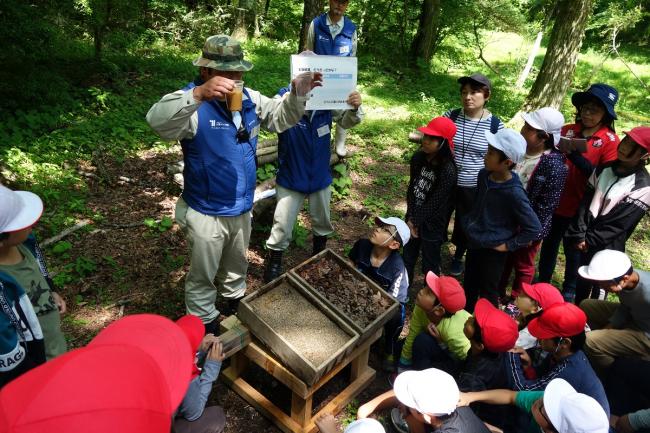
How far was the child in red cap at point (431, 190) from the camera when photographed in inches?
151

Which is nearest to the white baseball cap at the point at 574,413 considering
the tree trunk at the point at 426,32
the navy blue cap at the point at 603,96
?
the navy blue cap at the point at 603,96

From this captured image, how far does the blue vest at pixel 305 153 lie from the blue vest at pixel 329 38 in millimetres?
1988

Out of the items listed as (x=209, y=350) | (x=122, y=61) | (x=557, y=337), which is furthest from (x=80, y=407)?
(x=122, y=61)

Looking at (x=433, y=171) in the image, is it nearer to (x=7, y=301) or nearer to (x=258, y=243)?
(x=258, y=243)

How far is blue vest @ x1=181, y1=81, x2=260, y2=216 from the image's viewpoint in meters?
3.07

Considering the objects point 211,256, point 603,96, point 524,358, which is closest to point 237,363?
point 211,256

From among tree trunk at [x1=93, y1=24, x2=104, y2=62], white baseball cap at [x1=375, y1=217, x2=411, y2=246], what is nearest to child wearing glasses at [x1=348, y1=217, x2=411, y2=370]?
white baseball cap at [x1=375, y1=217, x2=411, y2=246]

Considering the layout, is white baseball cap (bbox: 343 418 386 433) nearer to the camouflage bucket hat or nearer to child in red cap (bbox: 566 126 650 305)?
the camouflage bucket hat

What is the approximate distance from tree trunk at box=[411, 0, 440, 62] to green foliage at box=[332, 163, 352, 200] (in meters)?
8.76

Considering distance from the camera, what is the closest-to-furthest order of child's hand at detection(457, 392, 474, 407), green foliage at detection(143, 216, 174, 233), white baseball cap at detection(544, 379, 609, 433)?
1. white baseball cap at detection(544, 379, 609, 433)
2. child's hand at detection(457, 392, 474, 407)
3. green foliage at detection(143, 216, 174, 233)

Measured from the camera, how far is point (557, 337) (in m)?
2.93

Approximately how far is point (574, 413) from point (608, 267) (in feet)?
5.16

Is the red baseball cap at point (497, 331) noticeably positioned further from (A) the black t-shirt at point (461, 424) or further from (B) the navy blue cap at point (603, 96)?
(B) the navy blue cap at point (603, 96)

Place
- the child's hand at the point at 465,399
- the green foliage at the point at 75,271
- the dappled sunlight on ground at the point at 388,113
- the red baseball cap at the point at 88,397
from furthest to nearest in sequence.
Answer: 1. the dappled sunlight on ground at the point at 388,113
2. the green foliage at the point at 75,271
3. the child's hand at the point at 465,399
4. the red baseball cap at the point at 88,397
